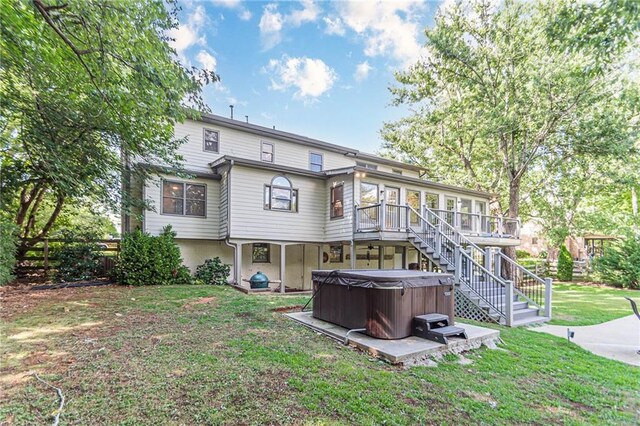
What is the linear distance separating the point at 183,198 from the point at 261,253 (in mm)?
3954

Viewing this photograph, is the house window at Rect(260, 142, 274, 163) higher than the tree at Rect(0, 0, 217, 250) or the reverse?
higher

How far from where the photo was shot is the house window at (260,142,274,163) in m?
14.5

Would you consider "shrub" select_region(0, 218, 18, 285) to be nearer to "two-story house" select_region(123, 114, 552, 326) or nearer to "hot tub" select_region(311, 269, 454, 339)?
"two-story house" select_region(123, 114, 552, 326)

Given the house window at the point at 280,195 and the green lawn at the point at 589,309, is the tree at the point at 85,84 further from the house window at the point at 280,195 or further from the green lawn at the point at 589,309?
the green lawn at the point at 589,309

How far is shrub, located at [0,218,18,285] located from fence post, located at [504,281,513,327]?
13.2 meters

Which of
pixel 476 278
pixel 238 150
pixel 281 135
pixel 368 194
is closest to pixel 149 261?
pixel 238 150

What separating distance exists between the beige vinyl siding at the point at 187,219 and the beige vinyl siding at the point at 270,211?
1589 millimetres

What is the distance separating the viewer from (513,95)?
1489cm

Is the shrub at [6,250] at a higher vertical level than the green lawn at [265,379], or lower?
higher

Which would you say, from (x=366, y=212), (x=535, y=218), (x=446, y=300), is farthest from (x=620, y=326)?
(x=535, y=218)

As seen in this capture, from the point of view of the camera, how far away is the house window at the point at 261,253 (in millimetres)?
13531

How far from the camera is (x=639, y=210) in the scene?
22750mm

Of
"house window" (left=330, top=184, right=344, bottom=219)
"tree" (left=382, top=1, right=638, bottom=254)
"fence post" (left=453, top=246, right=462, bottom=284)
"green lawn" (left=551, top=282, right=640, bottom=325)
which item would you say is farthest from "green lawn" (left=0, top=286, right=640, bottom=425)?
"tree" (left=382, top=1, right=638, bottom=254)

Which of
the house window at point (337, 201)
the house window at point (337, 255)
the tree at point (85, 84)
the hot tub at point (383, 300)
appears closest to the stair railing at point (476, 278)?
the hot tub at point (383, 300)
